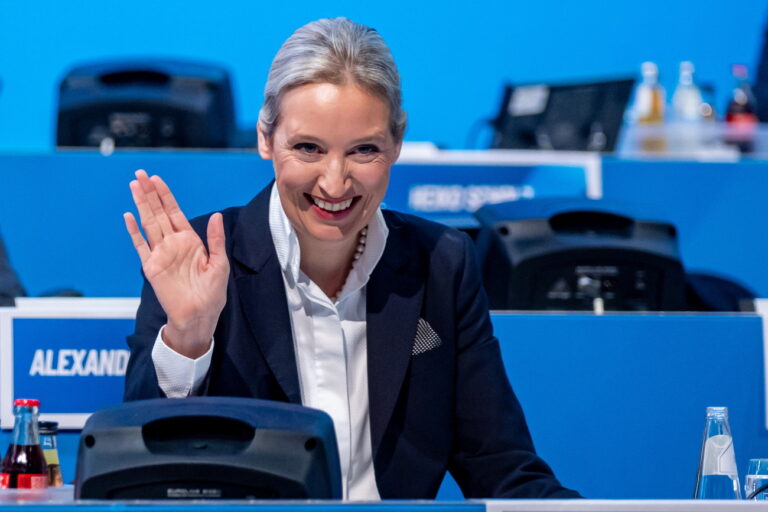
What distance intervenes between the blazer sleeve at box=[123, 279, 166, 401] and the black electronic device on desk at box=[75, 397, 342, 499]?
13.0 inches

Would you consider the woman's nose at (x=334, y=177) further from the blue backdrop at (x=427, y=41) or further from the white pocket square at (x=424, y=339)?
the blue backdrop at (x=427, y=41)

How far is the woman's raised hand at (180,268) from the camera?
5.38 ft

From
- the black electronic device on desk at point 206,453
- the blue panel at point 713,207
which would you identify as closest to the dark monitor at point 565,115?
the blue panel at point 713,207

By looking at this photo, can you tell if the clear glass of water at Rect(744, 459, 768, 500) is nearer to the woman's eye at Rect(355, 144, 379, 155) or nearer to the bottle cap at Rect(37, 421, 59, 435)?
the woman's eye at Rect(355, 144, 379, 155)

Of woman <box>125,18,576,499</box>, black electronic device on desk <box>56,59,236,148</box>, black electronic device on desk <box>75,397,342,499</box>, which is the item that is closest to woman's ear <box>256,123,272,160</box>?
woman <box>125,18,576,499</box>

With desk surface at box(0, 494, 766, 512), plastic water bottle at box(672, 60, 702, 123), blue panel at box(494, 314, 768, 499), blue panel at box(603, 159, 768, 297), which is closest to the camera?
desk surface at box(0, 494, 766, 512)

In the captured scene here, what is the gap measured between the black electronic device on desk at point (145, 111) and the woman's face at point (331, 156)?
2.39 meters

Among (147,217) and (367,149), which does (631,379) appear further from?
(147,217)

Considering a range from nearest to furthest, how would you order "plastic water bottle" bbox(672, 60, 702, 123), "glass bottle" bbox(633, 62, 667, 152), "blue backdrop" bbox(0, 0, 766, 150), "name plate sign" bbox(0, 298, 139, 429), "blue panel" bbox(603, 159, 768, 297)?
"name plate sign" bbox(0, 298, 139, 429)
"blue panel" bbox(603, 159, 768, 297)
"glass bottle" bbox(633, 62, 667, 152)
"plastic water bottle" bbox(672, 60, 702, 123)
"blue backdrop" bbox(0, 0, 766, 150)

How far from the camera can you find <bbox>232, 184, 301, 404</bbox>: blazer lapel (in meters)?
1.82

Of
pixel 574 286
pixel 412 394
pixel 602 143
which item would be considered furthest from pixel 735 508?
pixel 602 143

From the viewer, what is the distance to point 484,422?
74.4 inches

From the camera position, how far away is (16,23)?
6.38 metres

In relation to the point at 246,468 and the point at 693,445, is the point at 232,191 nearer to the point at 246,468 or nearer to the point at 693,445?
the point at 693,445
